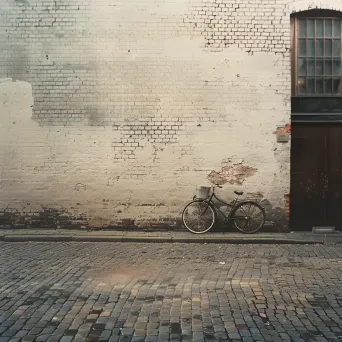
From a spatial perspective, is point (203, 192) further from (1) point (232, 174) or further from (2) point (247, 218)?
(2) point (247, 218)

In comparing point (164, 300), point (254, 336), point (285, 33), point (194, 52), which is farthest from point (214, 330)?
point (285, 33)

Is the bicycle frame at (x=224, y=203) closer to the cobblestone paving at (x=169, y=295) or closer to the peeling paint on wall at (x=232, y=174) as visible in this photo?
the peeling paint on wall at (x=232, y=174)

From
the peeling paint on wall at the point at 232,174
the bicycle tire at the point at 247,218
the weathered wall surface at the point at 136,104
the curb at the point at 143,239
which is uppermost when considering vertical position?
the weathered wall surface at the point at 136,104

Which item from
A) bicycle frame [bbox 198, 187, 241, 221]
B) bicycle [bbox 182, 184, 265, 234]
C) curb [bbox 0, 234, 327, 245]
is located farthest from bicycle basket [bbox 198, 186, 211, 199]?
curb [bbox 0, 234, 327, 245]

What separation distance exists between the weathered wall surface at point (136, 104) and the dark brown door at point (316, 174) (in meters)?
0.45

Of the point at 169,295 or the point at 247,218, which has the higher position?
the point at 247,218

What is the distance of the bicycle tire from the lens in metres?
9.94

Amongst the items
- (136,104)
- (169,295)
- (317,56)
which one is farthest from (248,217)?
(169,295)

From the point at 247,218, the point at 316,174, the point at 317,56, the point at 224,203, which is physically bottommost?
the point at 247,218

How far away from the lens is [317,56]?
1030cm

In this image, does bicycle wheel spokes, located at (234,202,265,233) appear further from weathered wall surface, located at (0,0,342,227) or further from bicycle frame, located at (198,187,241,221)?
weathered wall surface, located at (0,0,342,227)

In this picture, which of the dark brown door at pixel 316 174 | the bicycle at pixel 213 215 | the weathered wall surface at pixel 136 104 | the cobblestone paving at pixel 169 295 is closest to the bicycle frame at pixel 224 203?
the bicycle at pixel 213 215

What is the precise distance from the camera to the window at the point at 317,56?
33.6ft

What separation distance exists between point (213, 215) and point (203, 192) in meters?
0.60
